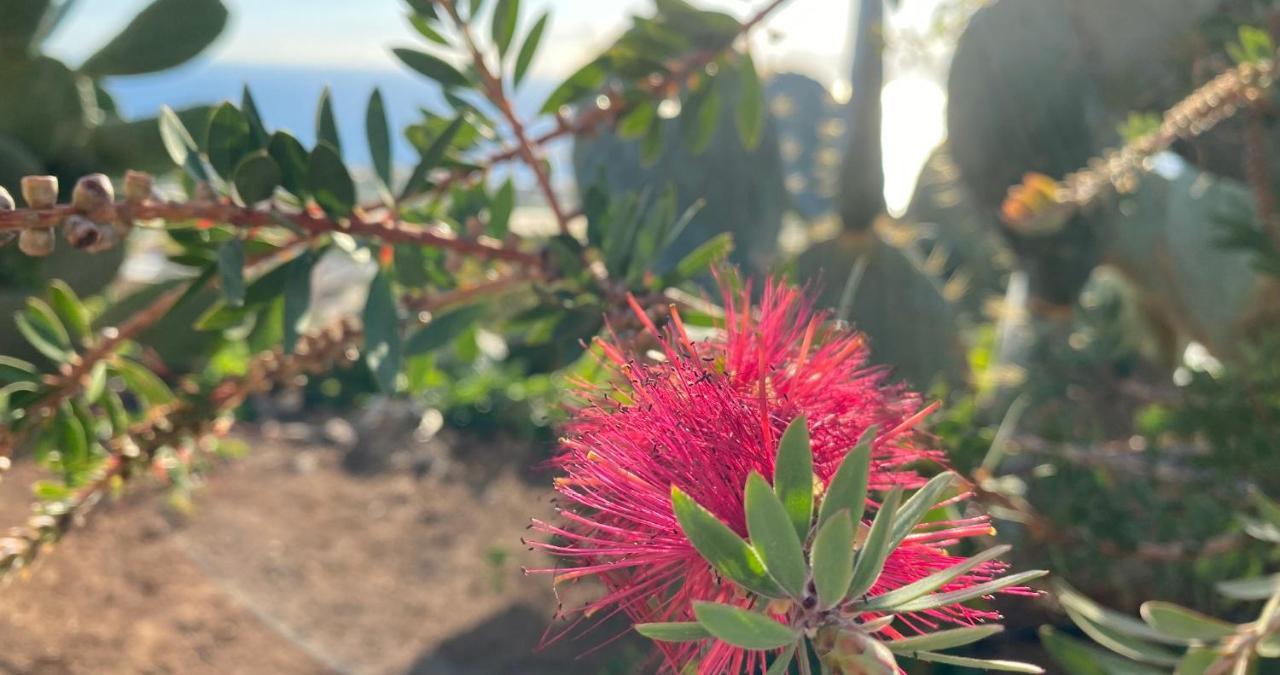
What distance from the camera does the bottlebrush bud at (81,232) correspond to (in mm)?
361

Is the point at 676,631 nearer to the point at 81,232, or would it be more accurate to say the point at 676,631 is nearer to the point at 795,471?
the point at 795,471

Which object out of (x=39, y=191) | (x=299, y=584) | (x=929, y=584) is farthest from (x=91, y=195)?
(x=299, y=584)

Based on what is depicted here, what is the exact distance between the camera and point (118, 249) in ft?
3.16

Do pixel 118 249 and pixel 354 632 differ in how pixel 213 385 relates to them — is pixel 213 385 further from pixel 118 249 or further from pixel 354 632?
pixel 354 632

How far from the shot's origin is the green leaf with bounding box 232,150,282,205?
0.44m

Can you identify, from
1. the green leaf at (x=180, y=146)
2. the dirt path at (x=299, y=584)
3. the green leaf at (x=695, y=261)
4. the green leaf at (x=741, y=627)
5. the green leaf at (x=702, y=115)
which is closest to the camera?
the green leaf at (x=741, y=627)

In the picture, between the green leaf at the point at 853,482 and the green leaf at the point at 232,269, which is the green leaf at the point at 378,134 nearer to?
the green leaf at the point at 232,269

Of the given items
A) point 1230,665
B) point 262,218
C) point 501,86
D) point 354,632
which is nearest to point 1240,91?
point 1230,665

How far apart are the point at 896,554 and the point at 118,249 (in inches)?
36.3

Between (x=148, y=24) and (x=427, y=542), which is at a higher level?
(x=148, y=24)

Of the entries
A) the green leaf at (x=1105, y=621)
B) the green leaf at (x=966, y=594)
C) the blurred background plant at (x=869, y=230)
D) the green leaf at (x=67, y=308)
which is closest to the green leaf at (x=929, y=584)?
the green leaf at (x=966, y=594)

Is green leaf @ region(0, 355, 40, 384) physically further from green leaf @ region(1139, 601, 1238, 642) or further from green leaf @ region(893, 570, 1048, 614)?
green leaf @ region(1139, 601, 1238, 642)

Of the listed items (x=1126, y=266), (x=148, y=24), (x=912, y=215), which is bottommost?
(x=912, y=215)

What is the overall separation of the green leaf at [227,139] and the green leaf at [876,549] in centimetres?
38
